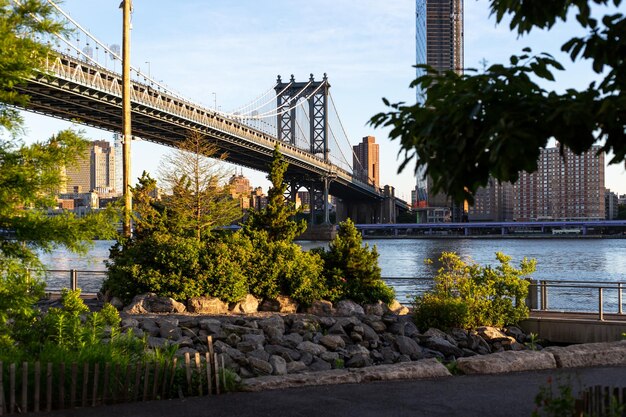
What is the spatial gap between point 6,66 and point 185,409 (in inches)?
165

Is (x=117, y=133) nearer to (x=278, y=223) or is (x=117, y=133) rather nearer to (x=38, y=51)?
(x=278, y=223)

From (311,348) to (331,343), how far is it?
68 centimetres

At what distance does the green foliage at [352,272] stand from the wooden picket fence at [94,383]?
8.57 meters

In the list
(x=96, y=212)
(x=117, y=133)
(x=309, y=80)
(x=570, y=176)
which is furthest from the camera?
(x=570, y=176)

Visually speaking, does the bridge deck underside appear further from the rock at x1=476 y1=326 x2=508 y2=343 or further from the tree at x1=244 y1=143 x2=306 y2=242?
the rock at x1=476 y1=326 x2=508 y2=343

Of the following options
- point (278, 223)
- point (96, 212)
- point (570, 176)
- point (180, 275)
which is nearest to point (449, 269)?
point (278, 223)

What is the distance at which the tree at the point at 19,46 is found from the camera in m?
7.61

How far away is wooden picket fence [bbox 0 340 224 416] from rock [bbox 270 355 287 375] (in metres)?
2.16

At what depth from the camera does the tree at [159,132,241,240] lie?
76.4ft

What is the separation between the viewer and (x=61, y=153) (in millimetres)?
7938

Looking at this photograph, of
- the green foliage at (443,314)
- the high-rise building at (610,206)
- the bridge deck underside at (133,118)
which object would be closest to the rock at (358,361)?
the green foliage at (443,314)

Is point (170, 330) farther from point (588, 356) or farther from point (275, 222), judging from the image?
point (275, 222)

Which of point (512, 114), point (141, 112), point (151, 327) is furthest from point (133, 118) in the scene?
point (512, 114)

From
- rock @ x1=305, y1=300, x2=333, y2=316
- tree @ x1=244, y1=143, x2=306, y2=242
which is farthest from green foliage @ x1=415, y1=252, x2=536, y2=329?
tree @ x1=244, y1=143, x2=306, y2=242
